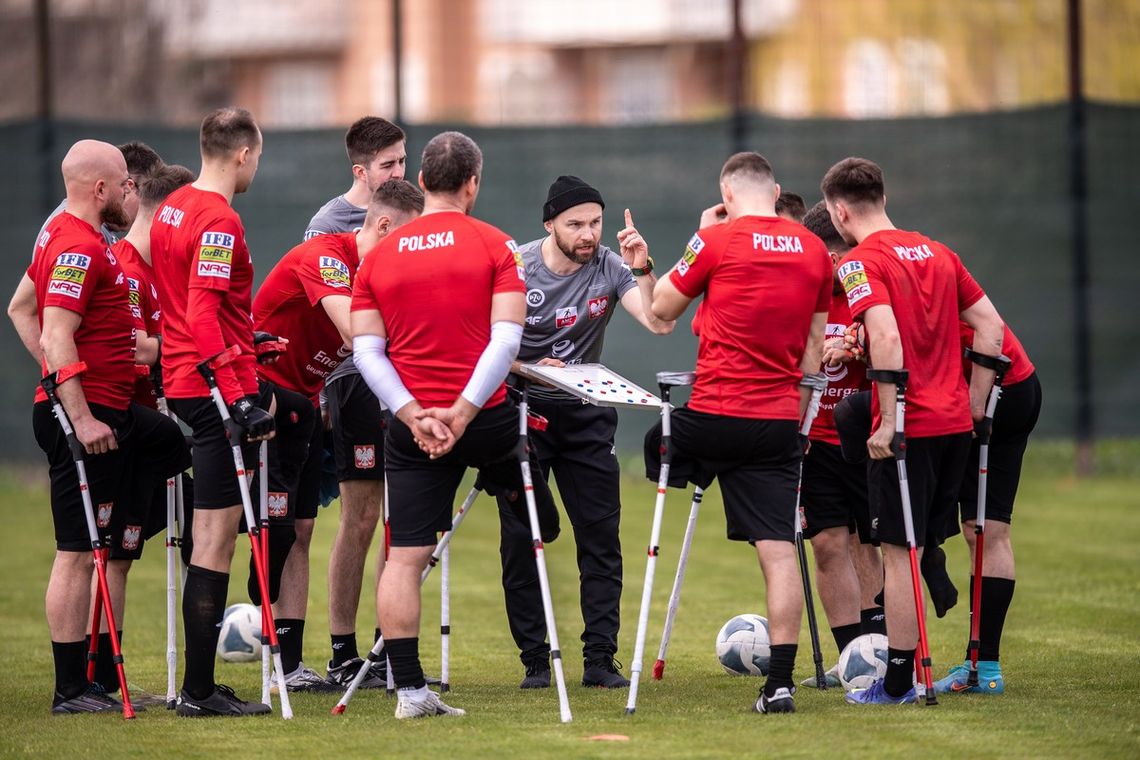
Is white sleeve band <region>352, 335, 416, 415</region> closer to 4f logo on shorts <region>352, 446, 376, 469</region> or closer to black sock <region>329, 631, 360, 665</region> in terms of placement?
4f logo on shorts <region>352, 446, 376, 469</region>

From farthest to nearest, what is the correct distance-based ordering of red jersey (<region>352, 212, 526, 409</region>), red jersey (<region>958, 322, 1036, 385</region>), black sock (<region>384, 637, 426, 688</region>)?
red jersey (<region>958, 322, 1036, 385</region>), black sock (<region>384, 637, 426, 688</region>), red jersey (<region>352, 212, 526, 409</region>)

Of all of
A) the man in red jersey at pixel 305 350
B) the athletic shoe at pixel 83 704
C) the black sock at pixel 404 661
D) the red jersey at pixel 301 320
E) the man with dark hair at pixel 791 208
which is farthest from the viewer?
the man with dark hair at pixel 791 208

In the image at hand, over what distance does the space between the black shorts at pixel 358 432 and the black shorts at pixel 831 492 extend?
197cm

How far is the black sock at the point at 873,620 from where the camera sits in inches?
292

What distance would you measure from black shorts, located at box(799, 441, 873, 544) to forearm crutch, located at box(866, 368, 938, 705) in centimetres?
71

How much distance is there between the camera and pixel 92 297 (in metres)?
6.83

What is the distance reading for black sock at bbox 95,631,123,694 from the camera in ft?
23.4

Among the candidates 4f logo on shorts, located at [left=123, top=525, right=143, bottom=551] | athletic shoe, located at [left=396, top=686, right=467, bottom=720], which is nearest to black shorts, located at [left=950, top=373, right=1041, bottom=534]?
athletic shoe, located at [left=396, top=686, right=467, bottom=720]

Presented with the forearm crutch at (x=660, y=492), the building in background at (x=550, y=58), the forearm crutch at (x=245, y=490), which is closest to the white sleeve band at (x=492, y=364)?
the forearm crutch at (x=660, y=492)

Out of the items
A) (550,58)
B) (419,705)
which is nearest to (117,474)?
(419,705)

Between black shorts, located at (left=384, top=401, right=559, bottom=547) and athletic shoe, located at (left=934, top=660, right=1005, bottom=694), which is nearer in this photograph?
black shorts, located at (left=384, top=401, right=559, bottom=547)

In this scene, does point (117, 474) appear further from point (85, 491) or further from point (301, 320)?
point (301, 320)

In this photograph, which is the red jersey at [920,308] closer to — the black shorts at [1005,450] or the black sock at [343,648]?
the black shorts at [1005,450]

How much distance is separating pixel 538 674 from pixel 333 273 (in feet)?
6.73
